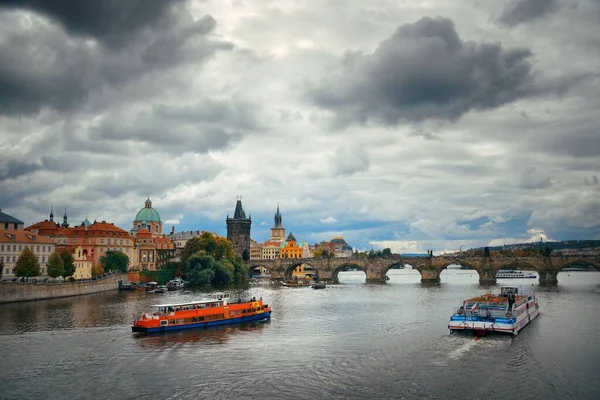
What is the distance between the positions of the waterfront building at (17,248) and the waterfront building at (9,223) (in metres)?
7.23

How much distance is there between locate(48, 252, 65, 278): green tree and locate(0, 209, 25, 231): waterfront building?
1686 centimetres

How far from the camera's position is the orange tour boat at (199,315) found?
63.8 metres

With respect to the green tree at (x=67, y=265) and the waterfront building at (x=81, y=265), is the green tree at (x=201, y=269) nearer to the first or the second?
the waterfront building at (x=81, y=265)

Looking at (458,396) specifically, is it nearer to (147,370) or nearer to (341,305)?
(147,370)

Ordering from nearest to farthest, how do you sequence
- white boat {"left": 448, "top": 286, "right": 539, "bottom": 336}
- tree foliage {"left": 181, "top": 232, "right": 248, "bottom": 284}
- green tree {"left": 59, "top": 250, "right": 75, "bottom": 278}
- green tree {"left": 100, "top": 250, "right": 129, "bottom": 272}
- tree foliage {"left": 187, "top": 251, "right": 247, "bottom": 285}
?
white boat {"left": 448, "top": 286, "right": 539, "bottom": 336}
green tree {"left": 59, "top": 250, "right": 75, "bottom": 278}
green tree {"left": 100, "top": 250, "right": 129, "bottom": 272}
tree foliage {"left": 187, "top": 251, "right": 247, "bottom": 285}
tree foliage {"left": 181, "top": 232, "right": 248, "bottom": 284}

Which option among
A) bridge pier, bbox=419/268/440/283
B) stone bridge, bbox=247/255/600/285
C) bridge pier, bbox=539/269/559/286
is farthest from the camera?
bridge pier, bbox=419/268/440/283

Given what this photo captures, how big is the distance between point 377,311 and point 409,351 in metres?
34.4

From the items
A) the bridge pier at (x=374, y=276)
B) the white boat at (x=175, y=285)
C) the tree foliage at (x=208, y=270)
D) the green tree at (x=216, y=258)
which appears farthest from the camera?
the bridge pier at (x=374, y=276)

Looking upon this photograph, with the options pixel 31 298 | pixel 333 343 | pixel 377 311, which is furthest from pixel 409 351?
pixel 31 298

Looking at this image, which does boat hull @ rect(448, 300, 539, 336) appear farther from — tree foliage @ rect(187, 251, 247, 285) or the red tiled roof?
tree foliage @ rect(187, 251, 247, 285)

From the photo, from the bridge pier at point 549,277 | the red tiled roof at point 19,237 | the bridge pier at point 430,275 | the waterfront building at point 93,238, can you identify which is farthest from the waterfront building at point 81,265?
the bridge pier at point 549,277

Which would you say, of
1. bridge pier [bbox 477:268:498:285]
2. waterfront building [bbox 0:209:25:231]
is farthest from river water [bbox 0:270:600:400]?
bridge pier [bbox 477:268:498:285]

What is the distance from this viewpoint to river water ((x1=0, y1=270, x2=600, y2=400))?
40031mm

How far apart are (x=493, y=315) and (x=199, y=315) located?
121 feet
